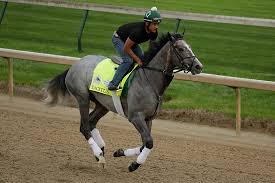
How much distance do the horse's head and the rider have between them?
30 centimetres

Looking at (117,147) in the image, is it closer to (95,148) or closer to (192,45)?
(95,148)

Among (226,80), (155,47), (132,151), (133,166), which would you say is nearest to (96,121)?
(132,151)

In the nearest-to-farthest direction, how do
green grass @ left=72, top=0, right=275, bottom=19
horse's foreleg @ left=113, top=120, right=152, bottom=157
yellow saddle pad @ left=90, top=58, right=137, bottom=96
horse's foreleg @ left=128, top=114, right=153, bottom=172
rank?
horse's foreleg @ left=128, top=114, right=153, bottom=172 → horse's foreleg @ left=113, top=120, right=152, bottom=157 → yellow saddle pad @ left=90, top=58, right=137, bottom=96 → green grass @ left=72, top=0, right=275, bottom=19

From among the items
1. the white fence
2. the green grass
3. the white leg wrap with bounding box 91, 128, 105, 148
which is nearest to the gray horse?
the white leg wrap with bounding box 91, 128, 105, 148

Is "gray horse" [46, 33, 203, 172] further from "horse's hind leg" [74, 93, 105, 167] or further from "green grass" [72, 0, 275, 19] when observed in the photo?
"green grass" [72, 0, 275, 19]

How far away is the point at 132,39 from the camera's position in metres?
9.91

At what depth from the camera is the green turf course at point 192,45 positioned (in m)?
14.0

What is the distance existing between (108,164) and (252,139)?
3.03 m

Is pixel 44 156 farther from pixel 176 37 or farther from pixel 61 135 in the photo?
pixel 176 37

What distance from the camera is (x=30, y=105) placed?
14.3 meters

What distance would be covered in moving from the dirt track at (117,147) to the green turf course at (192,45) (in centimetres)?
105

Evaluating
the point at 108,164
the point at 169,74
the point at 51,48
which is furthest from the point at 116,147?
the point at 51,48

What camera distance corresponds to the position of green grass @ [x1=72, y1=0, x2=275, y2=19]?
22.1 m

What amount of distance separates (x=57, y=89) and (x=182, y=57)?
246 cm
